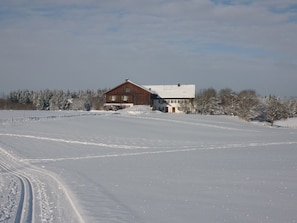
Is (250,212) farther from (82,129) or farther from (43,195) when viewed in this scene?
(82,129)

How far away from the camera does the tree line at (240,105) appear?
71.1 metres

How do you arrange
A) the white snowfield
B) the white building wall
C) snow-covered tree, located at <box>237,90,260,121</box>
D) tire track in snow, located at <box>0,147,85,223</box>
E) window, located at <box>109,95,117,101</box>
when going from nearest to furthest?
tire track in snow, located at <box>0,147,85,223</box>, the white snowfield, snow-covered tree, located at <box>237,90,260,121</box>, window, located at <box>109,95,117,101</box>, the white building wall

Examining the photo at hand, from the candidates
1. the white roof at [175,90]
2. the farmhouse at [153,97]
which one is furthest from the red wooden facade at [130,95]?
the white roof at [175,90]

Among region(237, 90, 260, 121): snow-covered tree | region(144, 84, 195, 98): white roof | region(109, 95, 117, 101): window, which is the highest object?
region(144, 84, 195, 98): white roof

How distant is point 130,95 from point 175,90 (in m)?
13.4

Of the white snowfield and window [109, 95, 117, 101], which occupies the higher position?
window [109, 95, 117, 101]

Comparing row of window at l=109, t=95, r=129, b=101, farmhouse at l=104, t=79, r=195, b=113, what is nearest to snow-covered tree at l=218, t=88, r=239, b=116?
farmhouse at l=104, t=79, r=195, b=113

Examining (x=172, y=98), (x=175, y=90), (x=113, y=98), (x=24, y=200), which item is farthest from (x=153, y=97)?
(x=24, y=200)

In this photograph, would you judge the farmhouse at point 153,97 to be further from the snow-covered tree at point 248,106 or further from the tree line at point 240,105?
the snow-covered tree at point 248,106

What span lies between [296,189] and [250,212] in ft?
13.6

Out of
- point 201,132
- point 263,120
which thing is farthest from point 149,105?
point 201,132

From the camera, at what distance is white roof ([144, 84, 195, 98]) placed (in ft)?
297

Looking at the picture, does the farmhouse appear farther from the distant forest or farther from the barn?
the distant forest

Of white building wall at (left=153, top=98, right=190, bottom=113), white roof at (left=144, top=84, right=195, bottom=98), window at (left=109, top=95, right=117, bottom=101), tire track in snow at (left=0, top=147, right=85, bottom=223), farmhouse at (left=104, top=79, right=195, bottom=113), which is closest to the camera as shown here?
tire track in snow at (left=0, top=147, right=85, bottom=223)
